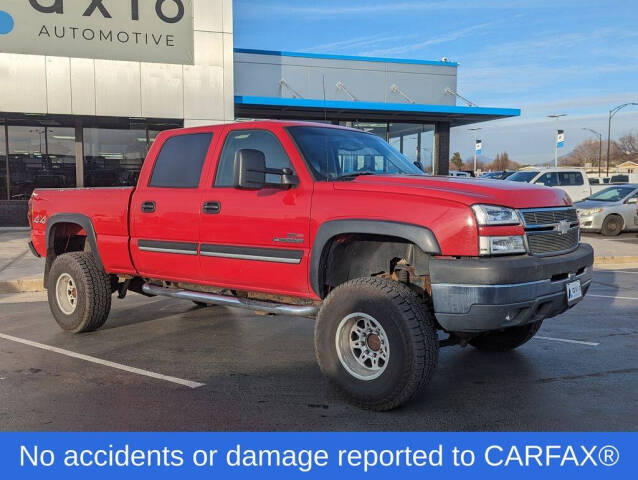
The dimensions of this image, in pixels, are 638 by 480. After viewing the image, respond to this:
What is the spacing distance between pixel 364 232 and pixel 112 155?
1573cm

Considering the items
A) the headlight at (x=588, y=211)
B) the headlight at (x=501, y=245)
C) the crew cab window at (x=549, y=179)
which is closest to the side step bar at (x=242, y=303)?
the headlight at (x=501, y=245)

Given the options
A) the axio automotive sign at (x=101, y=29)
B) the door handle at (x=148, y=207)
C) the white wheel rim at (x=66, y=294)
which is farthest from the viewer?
the axio automotive sign at (x=101, y=29)

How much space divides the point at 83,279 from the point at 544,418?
4706 mm

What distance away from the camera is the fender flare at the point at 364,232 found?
4.04 metres

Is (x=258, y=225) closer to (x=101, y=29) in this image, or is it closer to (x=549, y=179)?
(x=101, y=29)

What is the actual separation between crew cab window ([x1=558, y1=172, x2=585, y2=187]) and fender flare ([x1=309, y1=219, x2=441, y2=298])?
17801 millimetres

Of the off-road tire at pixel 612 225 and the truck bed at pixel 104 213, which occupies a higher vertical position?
the truck bed at pixel 104 213

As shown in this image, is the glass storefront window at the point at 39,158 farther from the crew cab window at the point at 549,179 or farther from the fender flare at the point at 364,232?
the fender flare at the point at 364,232

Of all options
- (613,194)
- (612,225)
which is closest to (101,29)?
(612,225)

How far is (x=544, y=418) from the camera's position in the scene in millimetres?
4090

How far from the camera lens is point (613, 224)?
17.2 m

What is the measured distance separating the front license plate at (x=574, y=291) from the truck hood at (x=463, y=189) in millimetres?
610

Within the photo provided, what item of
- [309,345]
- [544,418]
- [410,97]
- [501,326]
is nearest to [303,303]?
[309,345]

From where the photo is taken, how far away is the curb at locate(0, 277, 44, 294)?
9.32m
